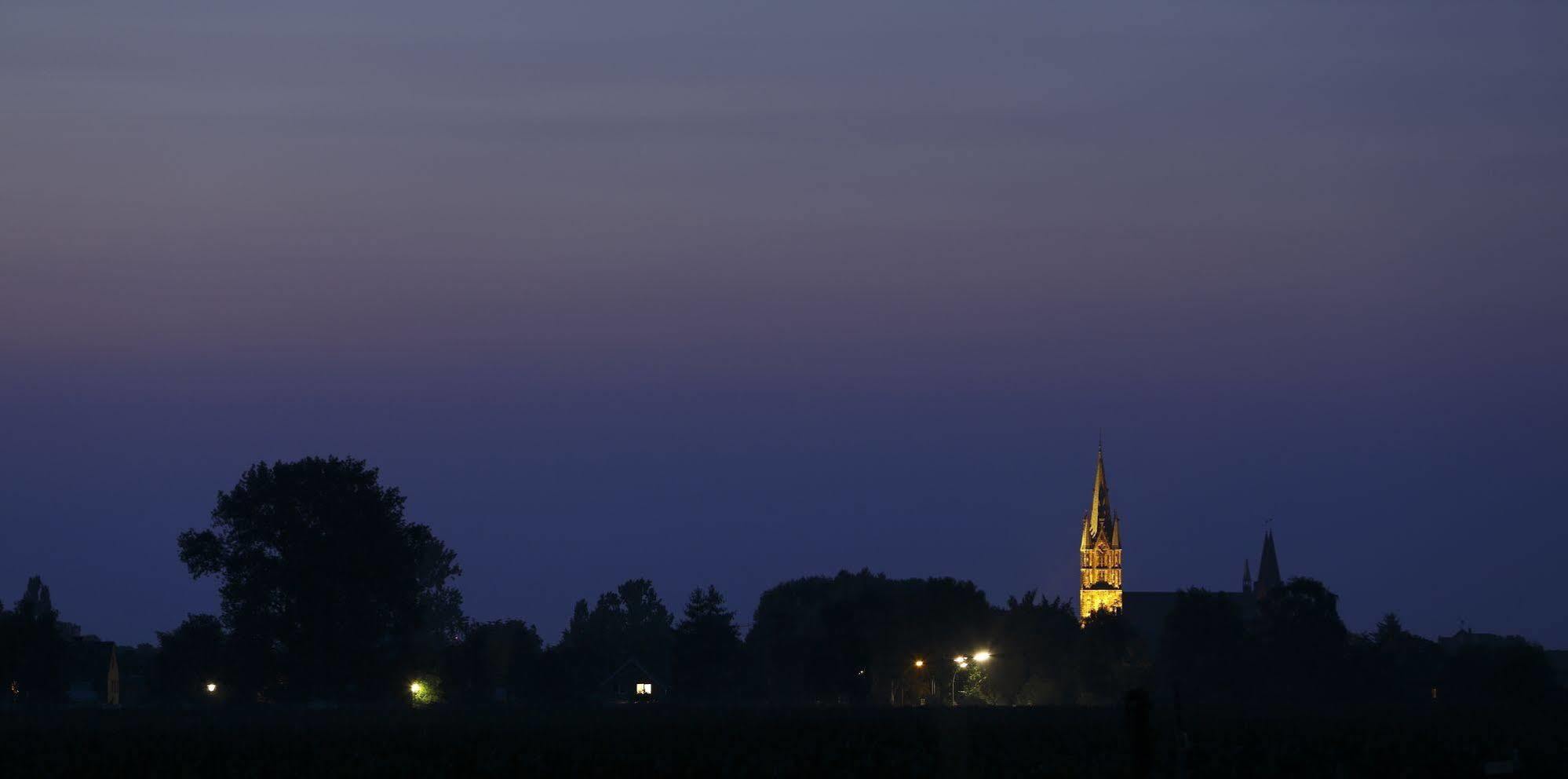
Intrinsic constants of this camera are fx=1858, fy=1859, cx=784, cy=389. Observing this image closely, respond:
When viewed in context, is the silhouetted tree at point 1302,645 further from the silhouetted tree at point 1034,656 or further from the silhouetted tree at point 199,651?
the silhouetted tree at point 199,651

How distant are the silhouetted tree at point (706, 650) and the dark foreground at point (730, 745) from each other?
2104 inches

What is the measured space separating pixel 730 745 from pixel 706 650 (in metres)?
85.9

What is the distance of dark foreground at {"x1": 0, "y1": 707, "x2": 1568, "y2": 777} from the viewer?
55531 millimetres

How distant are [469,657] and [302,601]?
44.6 m

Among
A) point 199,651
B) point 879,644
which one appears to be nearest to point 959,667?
point 879,644

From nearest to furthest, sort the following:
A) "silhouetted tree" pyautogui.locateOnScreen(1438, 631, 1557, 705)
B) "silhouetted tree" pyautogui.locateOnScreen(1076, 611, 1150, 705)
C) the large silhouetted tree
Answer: the large silhouetted tree
"silhouetted tree" pyautogui.locateOnScreen(1438, 631, 1557, 705)
"silhouetted tree" pyautogui.locateOnScreen(1076, 611, 1150, 705)

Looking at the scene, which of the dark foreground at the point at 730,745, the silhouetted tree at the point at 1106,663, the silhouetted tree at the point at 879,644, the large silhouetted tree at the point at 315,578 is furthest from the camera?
the silhouetted tree at the point at 1106,663

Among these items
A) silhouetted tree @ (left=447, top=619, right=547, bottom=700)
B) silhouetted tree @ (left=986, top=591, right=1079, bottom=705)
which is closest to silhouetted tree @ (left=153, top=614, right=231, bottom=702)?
silhouetted tree @ (left=447, top=619, right=547, bottom=700)

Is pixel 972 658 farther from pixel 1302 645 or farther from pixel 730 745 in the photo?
pixel 730 745

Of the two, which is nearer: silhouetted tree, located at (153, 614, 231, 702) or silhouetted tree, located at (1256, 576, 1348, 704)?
silhouetted tree, located at (153, 614, 231, 702)

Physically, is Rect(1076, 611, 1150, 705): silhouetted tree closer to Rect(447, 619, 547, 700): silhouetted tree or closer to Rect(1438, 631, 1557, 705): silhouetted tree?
Rect(1438, 631, 1557, 705): silhouetted tree

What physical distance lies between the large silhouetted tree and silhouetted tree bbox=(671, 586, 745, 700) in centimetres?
4600

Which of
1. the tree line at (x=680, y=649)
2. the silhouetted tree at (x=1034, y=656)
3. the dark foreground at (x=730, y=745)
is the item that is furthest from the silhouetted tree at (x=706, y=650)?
the dark foreground at (x=730, y=745)

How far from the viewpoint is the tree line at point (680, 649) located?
105 metres
